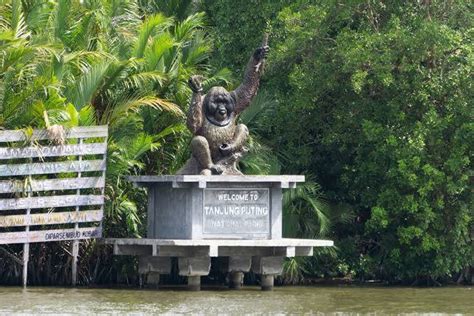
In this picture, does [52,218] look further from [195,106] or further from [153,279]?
[195,106]

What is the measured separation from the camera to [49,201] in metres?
23.2

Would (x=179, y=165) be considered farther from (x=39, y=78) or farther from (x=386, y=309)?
(x=386, y=309)

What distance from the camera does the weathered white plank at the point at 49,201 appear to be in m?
22.8

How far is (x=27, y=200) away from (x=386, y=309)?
5.66 m

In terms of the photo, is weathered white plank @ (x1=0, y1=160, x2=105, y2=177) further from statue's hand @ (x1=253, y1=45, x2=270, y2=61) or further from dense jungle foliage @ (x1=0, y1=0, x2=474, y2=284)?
statue's hand @ (x1=253, y1=45, x2=270, y2=61)

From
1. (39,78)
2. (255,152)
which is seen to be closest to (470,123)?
(255,152)

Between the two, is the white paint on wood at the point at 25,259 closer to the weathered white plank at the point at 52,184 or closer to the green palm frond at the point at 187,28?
the weathered white plank at the point at 52,184

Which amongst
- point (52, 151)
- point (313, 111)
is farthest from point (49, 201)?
point (313, 111)

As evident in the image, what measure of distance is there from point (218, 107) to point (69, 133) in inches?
90.0

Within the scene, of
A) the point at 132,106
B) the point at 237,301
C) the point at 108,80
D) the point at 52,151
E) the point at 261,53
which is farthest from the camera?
the point at 108,80

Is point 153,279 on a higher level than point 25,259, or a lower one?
lower

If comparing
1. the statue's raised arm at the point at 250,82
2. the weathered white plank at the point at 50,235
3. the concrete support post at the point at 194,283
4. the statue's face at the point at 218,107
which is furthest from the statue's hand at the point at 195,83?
the concrete support post at the point at 194,283

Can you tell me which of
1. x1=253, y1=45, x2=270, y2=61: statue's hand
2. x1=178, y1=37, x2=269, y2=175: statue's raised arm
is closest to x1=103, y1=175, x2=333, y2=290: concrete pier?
x1=178, y1=37, x2=269, y2=175: statue's raised arm

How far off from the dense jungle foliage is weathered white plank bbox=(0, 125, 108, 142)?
0.23 metres
